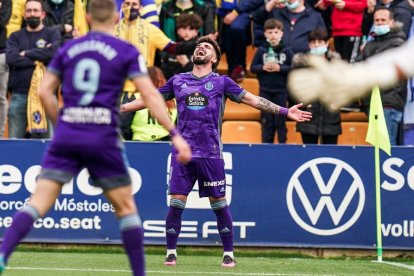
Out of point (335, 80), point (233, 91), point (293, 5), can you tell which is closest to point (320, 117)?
point (293, 5)

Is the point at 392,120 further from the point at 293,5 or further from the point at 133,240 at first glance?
the point at 133,240

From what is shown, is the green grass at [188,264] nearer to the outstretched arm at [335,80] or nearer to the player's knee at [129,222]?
the player's knee at [129,222]

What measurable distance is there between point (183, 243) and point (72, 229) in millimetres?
1466

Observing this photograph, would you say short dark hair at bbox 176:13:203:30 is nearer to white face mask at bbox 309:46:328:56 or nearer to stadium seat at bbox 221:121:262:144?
stadium seat at bbox 221:121:262:144

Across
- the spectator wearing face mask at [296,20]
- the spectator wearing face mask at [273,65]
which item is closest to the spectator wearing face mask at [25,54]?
the spectator wearing face mask at [273,65]

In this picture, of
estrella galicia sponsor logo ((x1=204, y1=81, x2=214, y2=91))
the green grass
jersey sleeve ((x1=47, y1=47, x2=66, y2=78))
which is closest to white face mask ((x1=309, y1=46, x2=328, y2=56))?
the green grass

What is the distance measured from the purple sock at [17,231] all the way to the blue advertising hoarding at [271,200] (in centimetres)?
585

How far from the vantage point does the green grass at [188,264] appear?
429 inches

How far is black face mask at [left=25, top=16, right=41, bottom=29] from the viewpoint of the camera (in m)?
15.0

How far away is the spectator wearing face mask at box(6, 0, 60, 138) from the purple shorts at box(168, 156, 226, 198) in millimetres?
4197

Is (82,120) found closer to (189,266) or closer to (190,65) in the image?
(189,266)

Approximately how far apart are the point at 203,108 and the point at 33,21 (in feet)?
14.9

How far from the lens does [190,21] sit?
15398 millimetres

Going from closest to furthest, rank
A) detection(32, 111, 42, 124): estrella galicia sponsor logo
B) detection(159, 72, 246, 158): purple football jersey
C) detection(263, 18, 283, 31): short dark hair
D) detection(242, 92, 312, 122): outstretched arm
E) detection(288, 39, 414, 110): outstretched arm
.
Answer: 1. detection(288, 39, 414, 110): outstretched arm
2. detection(242, 92, 312, 122): outstretched arm
3. detection(159, 72, 246, 158): purple football jersey
4. detection(32, 111, 42, 124): estrella galicia sponsor logo
5. detection(263, 18, 283, 31): short dark hair
